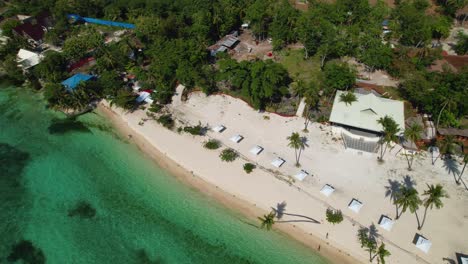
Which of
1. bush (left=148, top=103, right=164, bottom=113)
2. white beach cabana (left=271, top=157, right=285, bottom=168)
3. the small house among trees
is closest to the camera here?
white beach cabana (left=271, top=157, right=285, bottom=168)

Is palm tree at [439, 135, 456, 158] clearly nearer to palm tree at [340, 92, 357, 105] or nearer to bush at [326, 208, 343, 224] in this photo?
palm tree at [340, 92, 357, 105]

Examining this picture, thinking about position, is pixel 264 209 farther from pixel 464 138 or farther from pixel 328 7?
pixel 328 7

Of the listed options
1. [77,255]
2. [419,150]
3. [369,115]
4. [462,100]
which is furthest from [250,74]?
[77,255]

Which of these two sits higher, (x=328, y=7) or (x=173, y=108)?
(x=328, y=7)

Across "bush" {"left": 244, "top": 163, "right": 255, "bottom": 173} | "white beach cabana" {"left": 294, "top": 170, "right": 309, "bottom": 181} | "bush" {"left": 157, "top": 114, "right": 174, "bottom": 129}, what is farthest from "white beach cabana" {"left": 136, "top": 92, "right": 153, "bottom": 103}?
"white beach cabana" {"left": 294, "top": 170, "right": 309, "bottom": 181}

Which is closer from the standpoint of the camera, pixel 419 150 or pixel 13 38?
pixel 419 150

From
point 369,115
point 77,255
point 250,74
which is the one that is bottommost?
point 77,255

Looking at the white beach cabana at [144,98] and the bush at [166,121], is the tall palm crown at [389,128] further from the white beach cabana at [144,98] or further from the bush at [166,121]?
the white beach cabana at [144,98]
